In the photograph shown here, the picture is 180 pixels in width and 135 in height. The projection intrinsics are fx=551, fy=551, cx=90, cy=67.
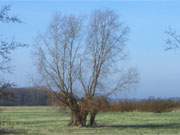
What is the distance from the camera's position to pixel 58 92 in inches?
1853

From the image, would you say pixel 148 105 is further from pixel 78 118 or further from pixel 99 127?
pixel 99 127

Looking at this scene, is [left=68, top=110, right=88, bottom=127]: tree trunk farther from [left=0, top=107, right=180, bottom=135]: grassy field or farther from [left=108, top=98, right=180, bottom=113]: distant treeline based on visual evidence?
[left=108, top=98, right=180, bottom=113]: distant treeline

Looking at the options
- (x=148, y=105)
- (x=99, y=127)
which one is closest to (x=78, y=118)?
(x=99, y=127)

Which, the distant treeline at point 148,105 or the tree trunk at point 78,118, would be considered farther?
the distant treeline at point 148,105

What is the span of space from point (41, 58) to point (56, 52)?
4.58 feet

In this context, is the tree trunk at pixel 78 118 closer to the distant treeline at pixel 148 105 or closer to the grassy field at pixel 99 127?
the grassy field at pixel 99 127

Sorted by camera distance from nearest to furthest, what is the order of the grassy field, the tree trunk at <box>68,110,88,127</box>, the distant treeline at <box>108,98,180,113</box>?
1. the grassy field
2. the tree trunk at <box>68,110,88,127</box>
3. the distant treeline at <box>108,98,180,113</box>

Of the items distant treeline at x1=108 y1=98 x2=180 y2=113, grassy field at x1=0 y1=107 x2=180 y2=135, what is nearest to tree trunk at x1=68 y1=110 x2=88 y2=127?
grassy field at x1=0 y1=107 x2=180 y2=135

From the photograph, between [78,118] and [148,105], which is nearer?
[78,118]

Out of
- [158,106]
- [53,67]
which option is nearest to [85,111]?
[53,67]

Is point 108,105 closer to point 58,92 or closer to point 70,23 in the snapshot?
point 58,92

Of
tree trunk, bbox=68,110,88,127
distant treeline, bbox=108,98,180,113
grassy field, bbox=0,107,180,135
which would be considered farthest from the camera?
distant treeline, bbox=108,98,180,113

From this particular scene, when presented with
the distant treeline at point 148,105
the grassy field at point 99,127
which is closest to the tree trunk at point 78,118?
the grassy field at point 99,127

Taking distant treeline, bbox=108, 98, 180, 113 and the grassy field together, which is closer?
the grassy field
